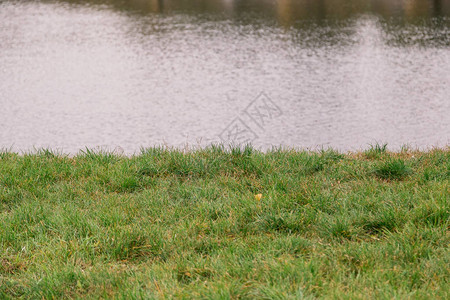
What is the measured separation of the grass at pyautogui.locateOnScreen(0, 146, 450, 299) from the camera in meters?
3.11

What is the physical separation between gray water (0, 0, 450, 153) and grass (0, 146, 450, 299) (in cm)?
275

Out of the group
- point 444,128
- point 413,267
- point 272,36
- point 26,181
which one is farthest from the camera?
point 272,36

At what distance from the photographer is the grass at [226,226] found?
311 cm

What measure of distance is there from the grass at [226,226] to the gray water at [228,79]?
108 inches

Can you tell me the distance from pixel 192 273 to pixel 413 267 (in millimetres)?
1444

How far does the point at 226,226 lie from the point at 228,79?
8.57 m

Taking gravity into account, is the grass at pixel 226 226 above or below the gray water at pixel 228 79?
above

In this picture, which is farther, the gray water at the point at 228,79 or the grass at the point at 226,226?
the gray water at the point at 228,79

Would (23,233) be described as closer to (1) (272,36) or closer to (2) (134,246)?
(2) (134,246)

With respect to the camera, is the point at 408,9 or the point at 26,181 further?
the point at 408,9

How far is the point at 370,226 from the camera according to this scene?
3906mm

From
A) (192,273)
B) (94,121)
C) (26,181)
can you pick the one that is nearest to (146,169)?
(26,181)

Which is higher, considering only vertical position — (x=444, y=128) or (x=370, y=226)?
(x=370, y=226)

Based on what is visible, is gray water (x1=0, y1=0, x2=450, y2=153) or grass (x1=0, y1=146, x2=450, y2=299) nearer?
grass (x1=0, y1=146, x2=450, y2=299)
